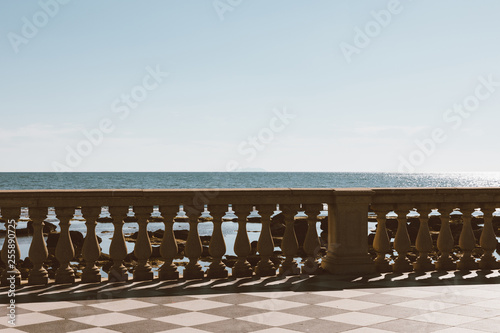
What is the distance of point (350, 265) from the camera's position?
26.6 ft

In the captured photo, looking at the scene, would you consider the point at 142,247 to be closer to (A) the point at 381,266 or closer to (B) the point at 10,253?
A: (B) the point at 10,253

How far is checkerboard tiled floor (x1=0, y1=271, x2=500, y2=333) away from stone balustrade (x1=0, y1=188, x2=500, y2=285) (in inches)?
10.4

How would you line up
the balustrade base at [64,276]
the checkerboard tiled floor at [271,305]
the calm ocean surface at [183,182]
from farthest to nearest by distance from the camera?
1. the calm ocean surface at [183,182]
2. the balustrade base at [64,276]
3. the checkerboard tiled floor at [271,305]

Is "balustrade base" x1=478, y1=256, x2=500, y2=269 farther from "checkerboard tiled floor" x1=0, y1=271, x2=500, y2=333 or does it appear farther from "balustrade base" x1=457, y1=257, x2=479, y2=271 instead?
"checkerboard tiled floor" x1=0, y1=271, x2=500, y2=333

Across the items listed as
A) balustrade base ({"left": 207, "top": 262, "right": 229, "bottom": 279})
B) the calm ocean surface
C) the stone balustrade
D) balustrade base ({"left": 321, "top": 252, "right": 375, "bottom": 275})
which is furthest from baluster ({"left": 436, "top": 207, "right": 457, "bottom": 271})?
the calm ocean surface

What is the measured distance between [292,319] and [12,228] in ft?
11.4

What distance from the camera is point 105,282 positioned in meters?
7.43

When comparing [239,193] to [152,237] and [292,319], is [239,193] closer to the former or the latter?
[292,319]

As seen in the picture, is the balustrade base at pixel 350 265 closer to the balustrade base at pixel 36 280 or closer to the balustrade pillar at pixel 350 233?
the balustrade pillar at pixel 350 233

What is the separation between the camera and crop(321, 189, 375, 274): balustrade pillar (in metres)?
8.08

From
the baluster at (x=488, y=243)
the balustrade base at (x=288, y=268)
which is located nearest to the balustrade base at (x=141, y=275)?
the balustrade base at (x=288, y=268)

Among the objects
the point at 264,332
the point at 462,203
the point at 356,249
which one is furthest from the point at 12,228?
the point at 462,203

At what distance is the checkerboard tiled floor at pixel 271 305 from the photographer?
17.6ft

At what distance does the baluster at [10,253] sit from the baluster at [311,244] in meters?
3.52
